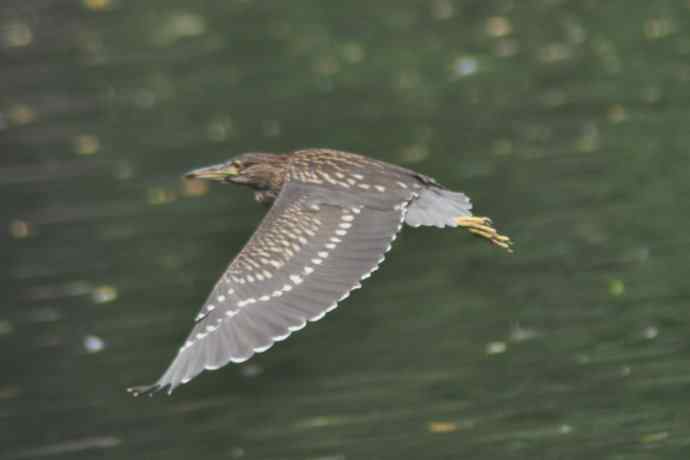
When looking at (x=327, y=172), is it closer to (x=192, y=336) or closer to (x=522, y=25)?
(x=192, y=336)

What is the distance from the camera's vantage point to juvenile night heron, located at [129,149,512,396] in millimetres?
8407

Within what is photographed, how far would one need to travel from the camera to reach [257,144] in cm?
1578

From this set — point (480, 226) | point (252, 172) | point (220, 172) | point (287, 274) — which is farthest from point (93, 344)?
point (287, 274)

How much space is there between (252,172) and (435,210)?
129cm

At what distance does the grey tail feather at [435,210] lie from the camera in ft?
31.0

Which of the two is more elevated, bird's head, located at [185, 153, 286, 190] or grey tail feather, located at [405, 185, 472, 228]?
bird's head, located at [185, 153, 286, 190]

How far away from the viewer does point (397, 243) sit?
13.6 meters

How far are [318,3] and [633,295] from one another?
31.8 feet

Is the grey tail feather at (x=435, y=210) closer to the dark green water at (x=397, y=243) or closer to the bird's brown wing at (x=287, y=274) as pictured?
the bird's brown wing at (x=287, y=274)

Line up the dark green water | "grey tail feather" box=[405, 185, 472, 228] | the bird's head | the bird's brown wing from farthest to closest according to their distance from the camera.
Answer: the dark green water
the bird's head
"grey tail feather" box=[405, 185, 472, 228]
the bird's brown wing

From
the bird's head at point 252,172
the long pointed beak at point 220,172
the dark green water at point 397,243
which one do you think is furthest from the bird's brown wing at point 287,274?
the dark green water at point 397,243

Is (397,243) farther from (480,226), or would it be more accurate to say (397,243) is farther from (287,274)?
(287,274)

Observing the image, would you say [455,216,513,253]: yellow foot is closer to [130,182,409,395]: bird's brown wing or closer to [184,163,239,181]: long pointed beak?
[130,182,409,395]: bird's brown wing

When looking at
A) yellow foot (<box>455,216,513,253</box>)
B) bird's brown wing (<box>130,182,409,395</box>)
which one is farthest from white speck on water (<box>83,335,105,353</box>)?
yellow foot (<box>455,216,513,253</box>)
